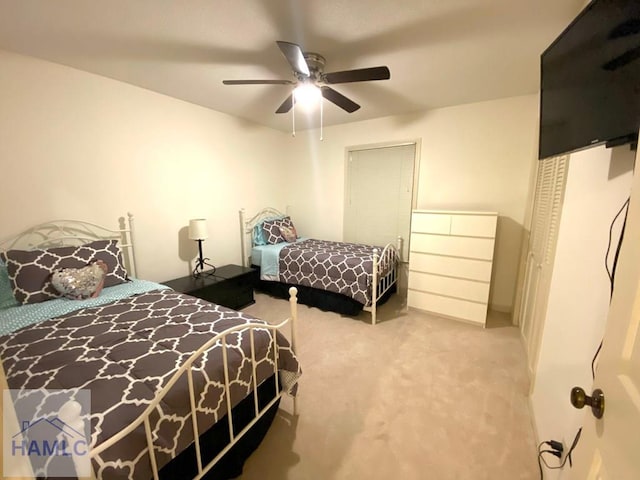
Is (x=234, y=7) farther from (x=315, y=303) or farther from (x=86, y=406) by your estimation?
(x=315, y=303)

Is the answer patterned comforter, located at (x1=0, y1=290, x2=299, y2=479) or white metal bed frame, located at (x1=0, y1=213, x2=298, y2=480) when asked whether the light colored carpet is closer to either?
white metal bed frame, located at (x1=0, y1=213, x2=298, y2=480)

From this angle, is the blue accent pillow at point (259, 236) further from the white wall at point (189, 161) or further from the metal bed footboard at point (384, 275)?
the metal bed footboard at point (384, 275)

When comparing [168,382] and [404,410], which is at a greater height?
[168,382]

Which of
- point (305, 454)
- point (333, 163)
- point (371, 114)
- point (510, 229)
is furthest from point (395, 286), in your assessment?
point (305, 454)

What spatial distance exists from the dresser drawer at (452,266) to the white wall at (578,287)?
115 cm

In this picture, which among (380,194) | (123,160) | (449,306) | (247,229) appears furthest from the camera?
(247,229)

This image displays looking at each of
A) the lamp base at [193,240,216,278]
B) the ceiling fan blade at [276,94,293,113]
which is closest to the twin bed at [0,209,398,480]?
the lamp base at [193,240,216,278]

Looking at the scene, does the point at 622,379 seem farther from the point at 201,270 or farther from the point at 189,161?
the point at 189,161

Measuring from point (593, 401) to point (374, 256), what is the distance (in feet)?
6.94

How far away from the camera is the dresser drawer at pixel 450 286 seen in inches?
108

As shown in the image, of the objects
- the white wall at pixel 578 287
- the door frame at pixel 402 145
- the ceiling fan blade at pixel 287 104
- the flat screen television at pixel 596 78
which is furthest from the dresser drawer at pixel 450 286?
the ceiling fan blade at pixel 287 104

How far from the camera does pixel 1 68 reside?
185 centimetres

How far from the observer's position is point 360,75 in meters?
1.76

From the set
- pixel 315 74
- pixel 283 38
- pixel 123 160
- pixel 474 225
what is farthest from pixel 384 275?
pixel 123 160
